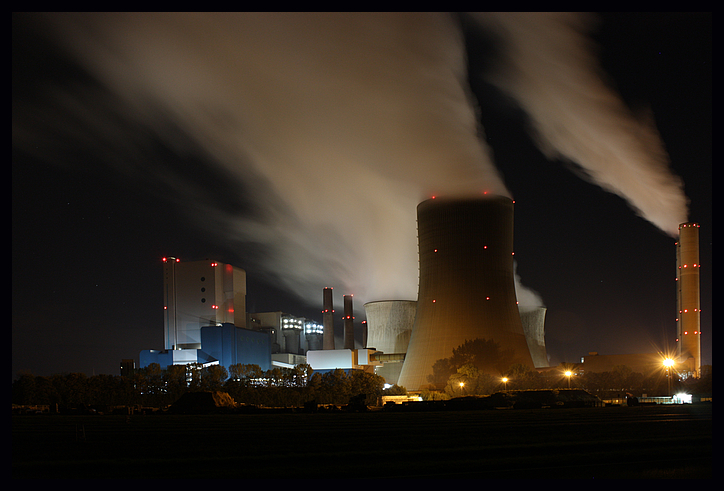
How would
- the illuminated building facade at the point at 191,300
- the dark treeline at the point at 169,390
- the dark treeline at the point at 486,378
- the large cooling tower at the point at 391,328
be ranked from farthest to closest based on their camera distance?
the illuminated building facade at the point at 191,300 → the large cooling tower at the point at 391,328 → the dark treeline at the point at 486,378 → the dark treeline at the point at 169,390

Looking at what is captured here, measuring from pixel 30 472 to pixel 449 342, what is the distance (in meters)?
40.7

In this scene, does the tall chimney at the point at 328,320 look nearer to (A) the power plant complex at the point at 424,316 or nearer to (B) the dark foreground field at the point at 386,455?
(A) the power plant complex at the point at 424,316

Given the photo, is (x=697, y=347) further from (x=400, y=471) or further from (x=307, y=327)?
(x=400, y=471)

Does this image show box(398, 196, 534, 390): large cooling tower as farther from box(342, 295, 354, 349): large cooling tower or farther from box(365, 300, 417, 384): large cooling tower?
box(342, 295, 354, 349): large cooling tower

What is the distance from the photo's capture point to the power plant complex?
1831 inches

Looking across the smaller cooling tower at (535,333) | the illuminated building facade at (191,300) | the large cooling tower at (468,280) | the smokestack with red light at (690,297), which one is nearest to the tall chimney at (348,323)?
the illuminated building facade at (191,300)

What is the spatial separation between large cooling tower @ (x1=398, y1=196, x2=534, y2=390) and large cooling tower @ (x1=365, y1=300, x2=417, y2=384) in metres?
16.3

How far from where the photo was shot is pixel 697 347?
62281mm

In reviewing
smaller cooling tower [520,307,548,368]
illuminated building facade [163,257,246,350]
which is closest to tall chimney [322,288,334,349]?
illuminated building facade [163,257,246,350]

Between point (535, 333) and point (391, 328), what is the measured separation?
13492 millimetres

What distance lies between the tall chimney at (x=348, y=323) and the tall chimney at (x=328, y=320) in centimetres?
145

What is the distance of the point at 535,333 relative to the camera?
62562mm

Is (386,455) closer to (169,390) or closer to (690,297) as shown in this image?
(169,390)

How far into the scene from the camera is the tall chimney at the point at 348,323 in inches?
2906
